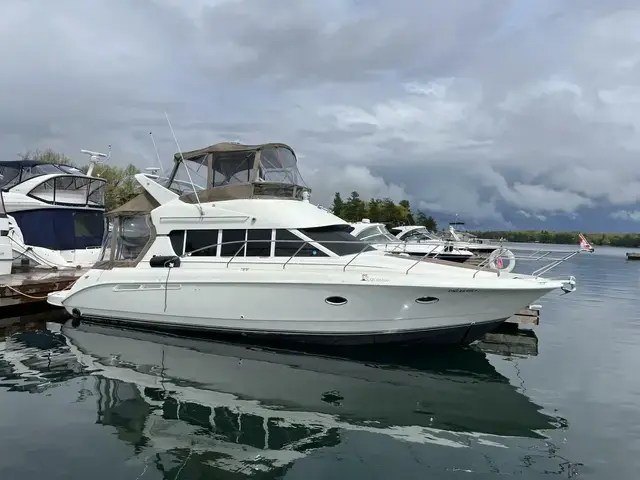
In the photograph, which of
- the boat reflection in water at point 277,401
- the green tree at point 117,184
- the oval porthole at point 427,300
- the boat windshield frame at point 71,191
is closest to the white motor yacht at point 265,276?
the oval porthole at point 427,300

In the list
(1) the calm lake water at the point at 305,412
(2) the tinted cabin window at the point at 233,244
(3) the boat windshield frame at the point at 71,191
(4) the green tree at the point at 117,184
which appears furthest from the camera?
(4) the green tree at the point at 117,184

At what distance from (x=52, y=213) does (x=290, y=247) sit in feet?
43.4

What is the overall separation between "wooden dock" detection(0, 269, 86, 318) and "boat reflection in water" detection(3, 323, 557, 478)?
361 centimetres

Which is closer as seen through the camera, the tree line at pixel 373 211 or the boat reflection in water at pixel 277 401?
the boat reflection in water at pixel 277 401

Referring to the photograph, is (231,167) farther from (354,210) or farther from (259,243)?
(354,210)

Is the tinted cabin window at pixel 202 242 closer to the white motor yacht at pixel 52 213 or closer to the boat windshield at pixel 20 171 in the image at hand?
the white motor yacht at pixel 52 213

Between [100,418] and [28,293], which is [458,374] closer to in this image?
[100,418]

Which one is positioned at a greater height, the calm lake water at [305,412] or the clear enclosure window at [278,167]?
the clear enclosure window at [278,167]

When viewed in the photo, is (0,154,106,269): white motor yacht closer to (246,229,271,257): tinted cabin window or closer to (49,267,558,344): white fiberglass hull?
(49,267,558,344): white fiberglass hull

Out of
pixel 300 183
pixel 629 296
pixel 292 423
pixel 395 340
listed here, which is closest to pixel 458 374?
pixel 395 340

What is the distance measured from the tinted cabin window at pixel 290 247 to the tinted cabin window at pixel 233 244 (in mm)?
744

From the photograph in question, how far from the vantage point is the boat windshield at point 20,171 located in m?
20.2

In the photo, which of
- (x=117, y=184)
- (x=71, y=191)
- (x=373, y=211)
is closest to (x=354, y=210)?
(x=373, y=211)

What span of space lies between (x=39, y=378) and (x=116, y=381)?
1232mm
